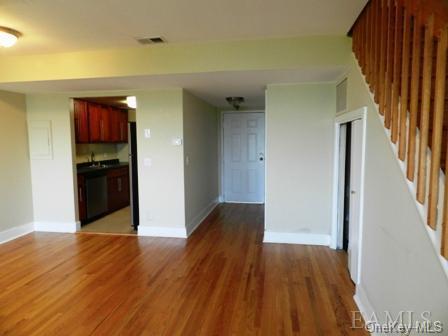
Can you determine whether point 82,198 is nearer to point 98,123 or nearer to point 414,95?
point 98,123

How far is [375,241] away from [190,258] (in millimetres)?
2116

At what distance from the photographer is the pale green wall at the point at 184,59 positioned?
299 centimetres

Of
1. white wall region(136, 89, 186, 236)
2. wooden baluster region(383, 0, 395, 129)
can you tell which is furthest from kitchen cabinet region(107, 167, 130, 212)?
wooden baluster region(383, 0, 395, 129)

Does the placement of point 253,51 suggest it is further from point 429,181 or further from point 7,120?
point 7,120

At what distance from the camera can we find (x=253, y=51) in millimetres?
3086

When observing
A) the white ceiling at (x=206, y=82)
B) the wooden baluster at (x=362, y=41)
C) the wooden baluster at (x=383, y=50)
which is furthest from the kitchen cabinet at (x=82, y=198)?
the wooden baluster at (x=383, y=50)

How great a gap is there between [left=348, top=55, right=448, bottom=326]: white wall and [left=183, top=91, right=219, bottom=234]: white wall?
2.44m

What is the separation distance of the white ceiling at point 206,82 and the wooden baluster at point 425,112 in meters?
1.60

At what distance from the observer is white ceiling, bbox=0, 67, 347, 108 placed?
329cm

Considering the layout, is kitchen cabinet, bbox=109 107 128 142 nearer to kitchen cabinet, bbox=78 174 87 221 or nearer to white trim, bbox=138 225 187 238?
kitchen cabinet, bbox=78 174 87 221

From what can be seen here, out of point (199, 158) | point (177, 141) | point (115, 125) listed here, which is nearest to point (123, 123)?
point (115, 125)

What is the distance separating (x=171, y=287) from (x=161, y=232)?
158 cm

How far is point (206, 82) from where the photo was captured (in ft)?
12.3

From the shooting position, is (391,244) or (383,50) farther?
(383,50)
